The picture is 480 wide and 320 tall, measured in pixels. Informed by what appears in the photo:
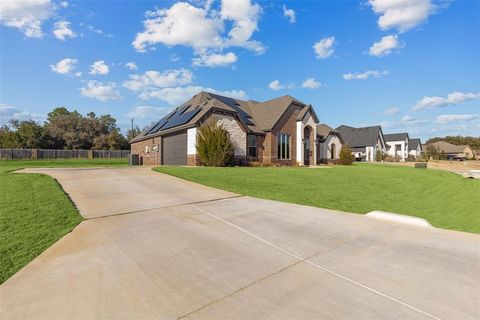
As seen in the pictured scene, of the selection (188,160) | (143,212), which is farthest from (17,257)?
(188,160)

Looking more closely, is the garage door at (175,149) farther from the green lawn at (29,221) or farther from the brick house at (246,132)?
the green lawn at (29,221)

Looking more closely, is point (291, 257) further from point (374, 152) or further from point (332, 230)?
point (374, 152)

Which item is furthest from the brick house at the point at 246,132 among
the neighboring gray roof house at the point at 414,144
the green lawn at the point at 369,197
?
the neighboring gray roof house at the point at 414,144

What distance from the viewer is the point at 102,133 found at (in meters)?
55.7

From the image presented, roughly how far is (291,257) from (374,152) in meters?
53.5

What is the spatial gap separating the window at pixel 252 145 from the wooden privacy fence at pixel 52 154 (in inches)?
1312

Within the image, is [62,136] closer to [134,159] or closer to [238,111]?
[134,159]

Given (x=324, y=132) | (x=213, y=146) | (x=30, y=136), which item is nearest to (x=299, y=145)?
(x=324, y=132)

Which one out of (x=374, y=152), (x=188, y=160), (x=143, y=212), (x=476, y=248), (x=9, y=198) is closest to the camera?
(x=476, y=248)

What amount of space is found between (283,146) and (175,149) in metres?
10.8

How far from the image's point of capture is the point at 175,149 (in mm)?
23281

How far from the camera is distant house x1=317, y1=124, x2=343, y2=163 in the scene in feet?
108

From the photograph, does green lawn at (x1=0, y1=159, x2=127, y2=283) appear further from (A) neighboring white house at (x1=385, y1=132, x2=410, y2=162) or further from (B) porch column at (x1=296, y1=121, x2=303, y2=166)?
(A) neighboring white house at (x1=385, y1=132, x2=410, y2=162)

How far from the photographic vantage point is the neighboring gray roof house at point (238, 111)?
2175cm
